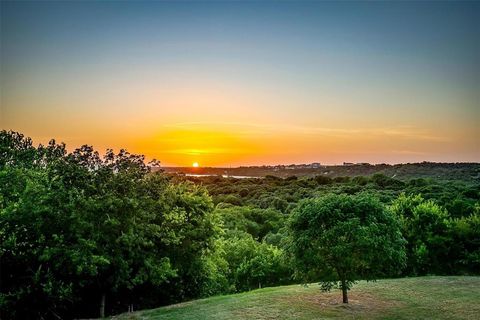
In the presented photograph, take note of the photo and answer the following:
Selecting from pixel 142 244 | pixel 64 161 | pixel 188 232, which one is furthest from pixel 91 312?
pixel 64 161

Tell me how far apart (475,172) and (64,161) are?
109m

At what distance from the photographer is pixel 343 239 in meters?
20.2

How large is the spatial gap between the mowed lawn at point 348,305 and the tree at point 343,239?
5.38 feet

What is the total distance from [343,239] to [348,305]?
4.23 m

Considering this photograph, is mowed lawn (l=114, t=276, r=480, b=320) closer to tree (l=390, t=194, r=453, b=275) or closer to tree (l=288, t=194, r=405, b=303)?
tree (l=288, t=194, r=405, b=303)

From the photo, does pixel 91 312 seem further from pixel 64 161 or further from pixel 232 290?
pixel 232 290

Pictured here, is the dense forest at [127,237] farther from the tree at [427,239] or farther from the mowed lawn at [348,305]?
the tree at [427,239]

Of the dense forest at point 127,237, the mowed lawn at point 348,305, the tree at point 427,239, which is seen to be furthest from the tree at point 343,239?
the tree at point 427,239

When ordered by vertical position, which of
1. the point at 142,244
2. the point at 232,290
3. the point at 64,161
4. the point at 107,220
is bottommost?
the point at 232,290

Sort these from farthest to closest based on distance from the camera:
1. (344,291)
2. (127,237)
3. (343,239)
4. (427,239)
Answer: (427,239), (344,291), (127,237), (343,239)

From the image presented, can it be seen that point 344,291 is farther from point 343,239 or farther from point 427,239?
point 427,239

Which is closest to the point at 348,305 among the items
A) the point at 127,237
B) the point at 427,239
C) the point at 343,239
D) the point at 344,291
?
the point at 344,291

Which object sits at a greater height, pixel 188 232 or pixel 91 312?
pixel 188 232

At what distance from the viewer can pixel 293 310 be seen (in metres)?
21.1
